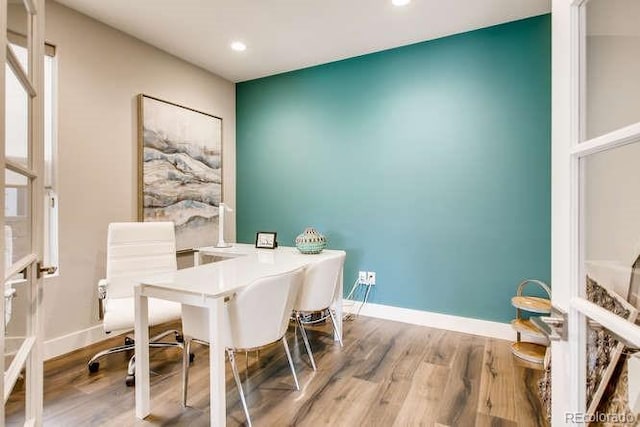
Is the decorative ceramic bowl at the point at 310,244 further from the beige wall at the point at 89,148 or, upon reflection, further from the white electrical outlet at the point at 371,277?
the beige wall at the point at 89,148

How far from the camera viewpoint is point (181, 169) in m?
3.23

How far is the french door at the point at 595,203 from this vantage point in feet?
1.93

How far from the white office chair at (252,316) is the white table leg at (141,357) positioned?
254 millimetres

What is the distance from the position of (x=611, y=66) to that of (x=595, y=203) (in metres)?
0.28

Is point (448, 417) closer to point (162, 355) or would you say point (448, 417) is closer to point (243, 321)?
point (243, 321)

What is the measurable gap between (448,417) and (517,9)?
285 cm

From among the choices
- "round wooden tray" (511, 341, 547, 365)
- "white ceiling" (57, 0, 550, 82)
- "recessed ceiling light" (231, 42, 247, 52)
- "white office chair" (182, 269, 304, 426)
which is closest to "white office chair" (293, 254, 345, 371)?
"white office chair" (182, 269, 304, 426)

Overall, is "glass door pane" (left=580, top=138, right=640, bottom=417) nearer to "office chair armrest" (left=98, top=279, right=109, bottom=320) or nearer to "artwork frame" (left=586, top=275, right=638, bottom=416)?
"artwork frame" (left=586, top=275, right=638, bottom=416)

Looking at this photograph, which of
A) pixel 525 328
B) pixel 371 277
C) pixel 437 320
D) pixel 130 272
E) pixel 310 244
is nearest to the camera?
pixel 525 328

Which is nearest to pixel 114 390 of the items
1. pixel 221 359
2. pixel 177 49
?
pixel 221 359

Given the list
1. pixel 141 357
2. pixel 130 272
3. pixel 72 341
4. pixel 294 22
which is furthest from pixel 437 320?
pixel 72 341

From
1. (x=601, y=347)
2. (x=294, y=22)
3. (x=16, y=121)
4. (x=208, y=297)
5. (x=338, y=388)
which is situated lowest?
(x=338, y=388)

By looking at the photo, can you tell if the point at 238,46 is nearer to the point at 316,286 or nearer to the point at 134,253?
the point at 134,253

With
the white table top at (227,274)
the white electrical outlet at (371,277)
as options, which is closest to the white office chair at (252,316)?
the white table top at (227,274)
